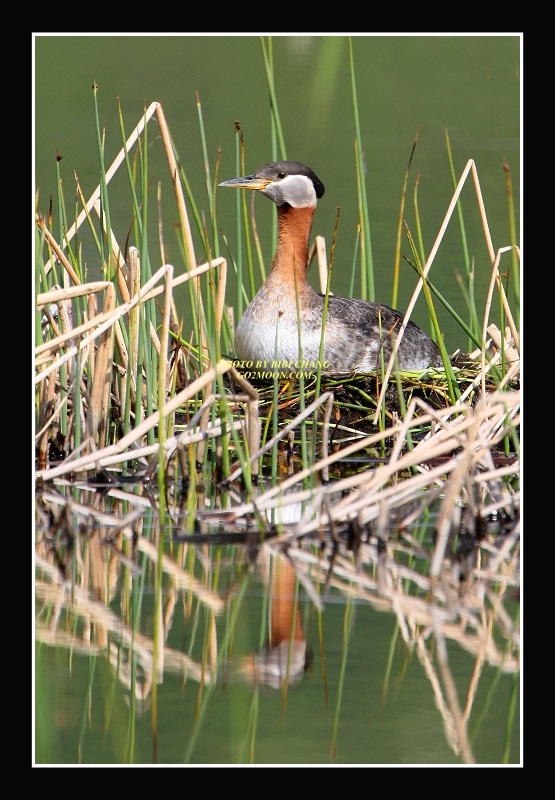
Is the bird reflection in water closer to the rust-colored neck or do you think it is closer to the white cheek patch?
the rust-colored neck

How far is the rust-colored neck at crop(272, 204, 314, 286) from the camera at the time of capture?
24.6 ft

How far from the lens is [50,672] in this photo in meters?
4.04

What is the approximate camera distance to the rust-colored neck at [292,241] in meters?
7.49

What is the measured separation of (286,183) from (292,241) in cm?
37

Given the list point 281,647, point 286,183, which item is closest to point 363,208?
point 286,183

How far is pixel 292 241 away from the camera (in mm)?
7559

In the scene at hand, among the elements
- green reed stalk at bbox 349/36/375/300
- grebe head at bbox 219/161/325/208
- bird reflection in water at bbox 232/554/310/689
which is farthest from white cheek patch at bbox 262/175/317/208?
bird reflection in water at bbox 232/554/310/689

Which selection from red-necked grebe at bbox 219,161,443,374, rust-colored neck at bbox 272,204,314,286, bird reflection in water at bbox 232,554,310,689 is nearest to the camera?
bird reflection in water at bbox 232,554,310,689

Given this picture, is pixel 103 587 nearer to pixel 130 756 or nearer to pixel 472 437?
pixel 130 756

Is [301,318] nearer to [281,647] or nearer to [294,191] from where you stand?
[294,191]

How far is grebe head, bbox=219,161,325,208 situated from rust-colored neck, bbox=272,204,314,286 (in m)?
0.06

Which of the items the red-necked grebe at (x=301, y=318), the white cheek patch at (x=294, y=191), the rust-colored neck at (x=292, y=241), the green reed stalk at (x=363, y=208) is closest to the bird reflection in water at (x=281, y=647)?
the red-necked grebe at (x=301, y=318)

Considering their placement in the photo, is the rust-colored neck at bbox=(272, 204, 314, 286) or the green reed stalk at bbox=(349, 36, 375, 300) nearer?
the green reed stalk at bbox=(349, 36, 375, 300)

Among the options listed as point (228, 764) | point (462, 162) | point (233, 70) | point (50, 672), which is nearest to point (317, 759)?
point (228, 764)
